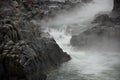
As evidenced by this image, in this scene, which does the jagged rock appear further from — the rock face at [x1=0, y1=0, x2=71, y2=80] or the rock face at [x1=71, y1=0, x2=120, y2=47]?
the rock face at [x1=71, y1=0, x2=120, y2=47]

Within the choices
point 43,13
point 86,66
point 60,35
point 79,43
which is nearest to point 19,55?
point 86,66

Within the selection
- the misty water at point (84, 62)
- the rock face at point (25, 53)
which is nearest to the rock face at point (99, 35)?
the misty water at point (84, 62)

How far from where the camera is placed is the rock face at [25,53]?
76.6 ft

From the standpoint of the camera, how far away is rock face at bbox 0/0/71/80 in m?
23.4

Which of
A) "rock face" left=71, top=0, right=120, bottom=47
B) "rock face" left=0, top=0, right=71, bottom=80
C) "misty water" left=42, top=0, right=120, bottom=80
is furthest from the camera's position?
"rock face" left=71, top=0, right=120, bottom=47

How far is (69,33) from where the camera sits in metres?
50.0

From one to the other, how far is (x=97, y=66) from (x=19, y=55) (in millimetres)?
10276

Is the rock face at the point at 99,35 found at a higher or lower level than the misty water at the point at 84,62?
higher

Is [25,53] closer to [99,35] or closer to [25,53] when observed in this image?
[25,53]

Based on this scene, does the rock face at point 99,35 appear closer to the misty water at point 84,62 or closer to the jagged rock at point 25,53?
the misty water at point 84,62

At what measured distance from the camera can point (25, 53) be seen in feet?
80.1

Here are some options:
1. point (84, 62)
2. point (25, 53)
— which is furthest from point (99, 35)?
point (25, 53)

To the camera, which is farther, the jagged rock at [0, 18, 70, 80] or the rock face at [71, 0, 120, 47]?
the rock face at [71, 0, 120, 47]

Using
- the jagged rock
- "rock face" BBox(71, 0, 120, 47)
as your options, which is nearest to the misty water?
"rock face" BBox(71, 0, 120, 47)
